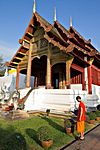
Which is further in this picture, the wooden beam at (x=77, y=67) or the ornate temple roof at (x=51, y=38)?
the wooden beam at (x=77, y=67)

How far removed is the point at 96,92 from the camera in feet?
41.1

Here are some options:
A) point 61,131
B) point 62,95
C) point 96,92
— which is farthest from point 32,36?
point 61,131

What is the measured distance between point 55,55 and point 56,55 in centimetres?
11

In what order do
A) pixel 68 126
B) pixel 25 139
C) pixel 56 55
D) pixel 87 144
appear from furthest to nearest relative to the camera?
pixel 56 55, pixel 68 126, pixel 25 139, pixel 87 144

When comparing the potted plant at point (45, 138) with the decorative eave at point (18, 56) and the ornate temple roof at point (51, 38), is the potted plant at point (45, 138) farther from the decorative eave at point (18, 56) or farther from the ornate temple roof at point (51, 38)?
the decorative eave at point (18, 56)

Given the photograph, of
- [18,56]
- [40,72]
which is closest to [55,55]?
[18,56]

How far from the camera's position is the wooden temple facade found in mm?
10703

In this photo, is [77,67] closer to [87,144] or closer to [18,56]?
[18,56]

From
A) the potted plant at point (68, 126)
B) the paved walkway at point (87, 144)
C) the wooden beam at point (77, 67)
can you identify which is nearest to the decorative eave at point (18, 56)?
the wooden beam at point (77, 67)

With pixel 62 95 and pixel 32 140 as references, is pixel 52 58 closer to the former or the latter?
pixel 62 95

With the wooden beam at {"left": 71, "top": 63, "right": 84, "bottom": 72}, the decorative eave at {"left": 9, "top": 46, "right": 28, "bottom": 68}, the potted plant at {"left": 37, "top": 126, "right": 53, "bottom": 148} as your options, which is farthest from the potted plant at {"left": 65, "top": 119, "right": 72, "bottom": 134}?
the decorative eave at {"left": 9, "top": 46, "right": 28, "bottom": 68}

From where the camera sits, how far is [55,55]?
442 inches

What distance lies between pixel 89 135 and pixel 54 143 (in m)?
1.54

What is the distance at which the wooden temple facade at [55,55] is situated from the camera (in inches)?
421
